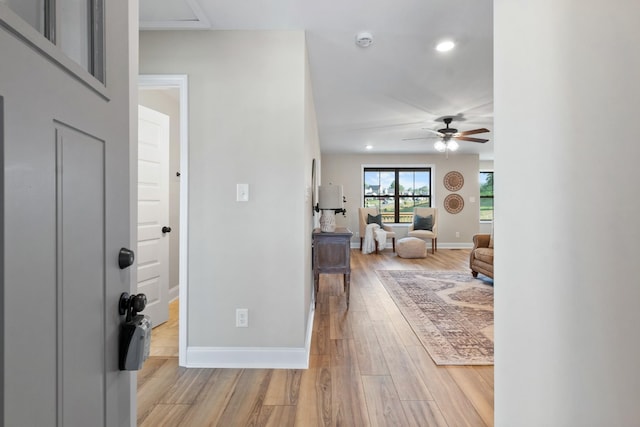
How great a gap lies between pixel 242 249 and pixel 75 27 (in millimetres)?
1637

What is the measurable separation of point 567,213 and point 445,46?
2105mm

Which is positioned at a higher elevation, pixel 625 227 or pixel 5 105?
pixel 5 105

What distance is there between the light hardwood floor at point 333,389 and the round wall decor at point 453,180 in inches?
→ 245

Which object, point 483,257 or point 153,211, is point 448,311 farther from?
point 153,211

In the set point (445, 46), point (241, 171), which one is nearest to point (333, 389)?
point (241, 171)

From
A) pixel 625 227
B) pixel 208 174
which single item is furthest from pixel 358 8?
pixel 625 227

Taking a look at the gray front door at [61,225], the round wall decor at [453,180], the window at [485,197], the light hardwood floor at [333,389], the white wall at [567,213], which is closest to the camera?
the gray front door at [61,225]

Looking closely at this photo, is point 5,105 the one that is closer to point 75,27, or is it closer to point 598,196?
point 75,27

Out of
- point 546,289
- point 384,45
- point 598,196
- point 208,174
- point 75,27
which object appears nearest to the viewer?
point 75,27

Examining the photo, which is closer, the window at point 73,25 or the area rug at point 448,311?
the window at point 73,25

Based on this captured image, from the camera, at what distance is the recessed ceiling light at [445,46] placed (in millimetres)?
2379

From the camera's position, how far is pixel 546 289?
915 mm

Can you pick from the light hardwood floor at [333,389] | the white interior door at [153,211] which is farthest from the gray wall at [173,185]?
Answer: the light hardwood floor at [333,389]

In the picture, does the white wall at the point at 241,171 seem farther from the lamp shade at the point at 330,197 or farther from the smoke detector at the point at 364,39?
the lamp shade at the point at 330,197
